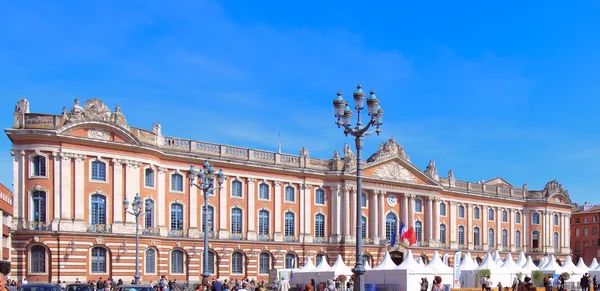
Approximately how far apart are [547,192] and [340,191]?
109 feet

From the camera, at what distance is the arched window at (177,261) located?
56.6 m

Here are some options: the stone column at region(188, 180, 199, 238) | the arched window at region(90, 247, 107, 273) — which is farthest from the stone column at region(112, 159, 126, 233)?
the stone column at region(188, 180, 199, 238)

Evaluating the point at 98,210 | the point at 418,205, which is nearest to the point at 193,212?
the point at 98,210

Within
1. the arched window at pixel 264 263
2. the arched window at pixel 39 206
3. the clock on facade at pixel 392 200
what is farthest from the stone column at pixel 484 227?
the arched window at pixel 39 206

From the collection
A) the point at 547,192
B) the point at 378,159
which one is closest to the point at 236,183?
the point at 378,159

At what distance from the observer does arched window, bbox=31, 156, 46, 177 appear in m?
50.1

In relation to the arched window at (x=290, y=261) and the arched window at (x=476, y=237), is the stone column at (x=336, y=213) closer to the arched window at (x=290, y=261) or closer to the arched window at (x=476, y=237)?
the arched window at (x=290, y=261)

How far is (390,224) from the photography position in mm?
71750

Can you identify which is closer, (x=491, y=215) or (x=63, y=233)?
(x=63, y=233)

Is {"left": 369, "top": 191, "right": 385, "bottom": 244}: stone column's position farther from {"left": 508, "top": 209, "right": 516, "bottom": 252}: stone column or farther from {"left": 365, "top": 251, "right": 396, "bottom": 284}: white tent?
{"left": 508, "top": 209, "right": 516, "bottom": 252}: stone column

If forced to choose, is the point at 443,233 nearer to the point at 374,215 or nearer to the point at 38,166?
the point at 374,215

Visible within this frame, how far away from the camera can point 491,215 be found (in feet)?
275

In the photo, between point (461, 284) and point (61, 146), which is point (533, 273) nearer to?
point (461, 284)

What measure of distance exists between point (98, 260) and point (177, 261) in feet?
23.6
